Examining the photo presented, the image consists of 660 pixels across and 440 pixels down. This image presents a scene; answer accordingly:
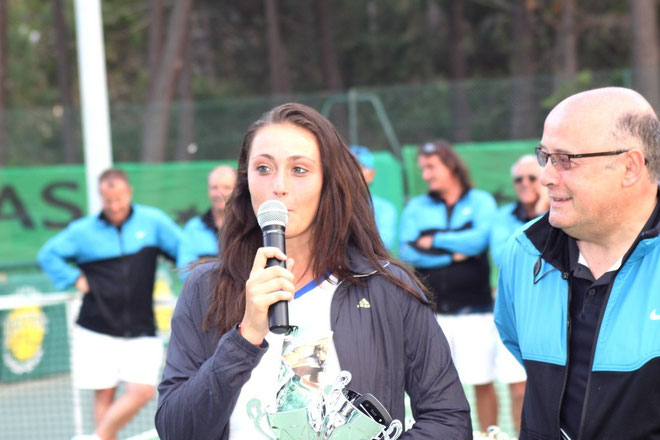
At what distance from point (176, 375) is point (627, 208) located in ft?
4.74

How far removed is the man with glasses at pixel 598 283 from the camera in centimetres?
277

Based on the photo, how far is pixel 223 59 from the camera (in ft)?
147

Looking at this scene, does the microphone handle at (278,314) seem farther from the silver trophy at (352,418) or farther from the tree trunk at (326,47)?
the tree trunk at (326,47)

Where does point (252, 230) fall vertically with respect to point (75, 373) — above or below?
above

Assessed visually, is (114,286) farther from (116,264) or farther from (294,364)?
(294,364)

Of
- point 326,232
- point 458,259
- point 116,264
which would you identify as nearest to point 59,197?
point 116,264

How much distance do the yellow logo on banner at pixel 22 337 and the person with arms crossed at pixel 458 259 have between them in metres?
5.34

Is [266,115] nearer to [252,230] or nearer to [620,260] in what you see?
[252,230]

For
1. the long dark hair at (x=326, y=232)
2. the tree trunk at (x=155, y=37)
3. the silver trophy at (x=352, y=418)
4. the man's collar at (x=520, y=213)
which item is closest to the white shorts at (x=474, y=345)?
the man's collar at (x=520, y=213)

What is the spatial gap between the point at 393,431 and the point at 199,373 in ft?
1.89

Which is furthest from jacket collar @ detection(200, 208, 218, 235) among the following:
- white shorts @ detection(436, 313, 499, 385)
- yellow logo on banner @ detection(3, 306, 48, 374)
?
yellow logo on banner @ detection(3, 306, 48, 374)

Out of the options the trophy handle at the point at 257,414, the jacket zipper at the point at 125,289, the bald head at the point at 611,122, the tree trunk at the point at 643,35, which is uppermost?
the tree trunk at the point at 643,35

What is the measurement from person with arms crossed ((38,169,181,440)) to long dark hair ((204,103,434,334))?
14.9 ft

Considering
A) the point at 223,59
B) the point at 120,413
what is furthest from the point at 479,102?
the point at 223,59
